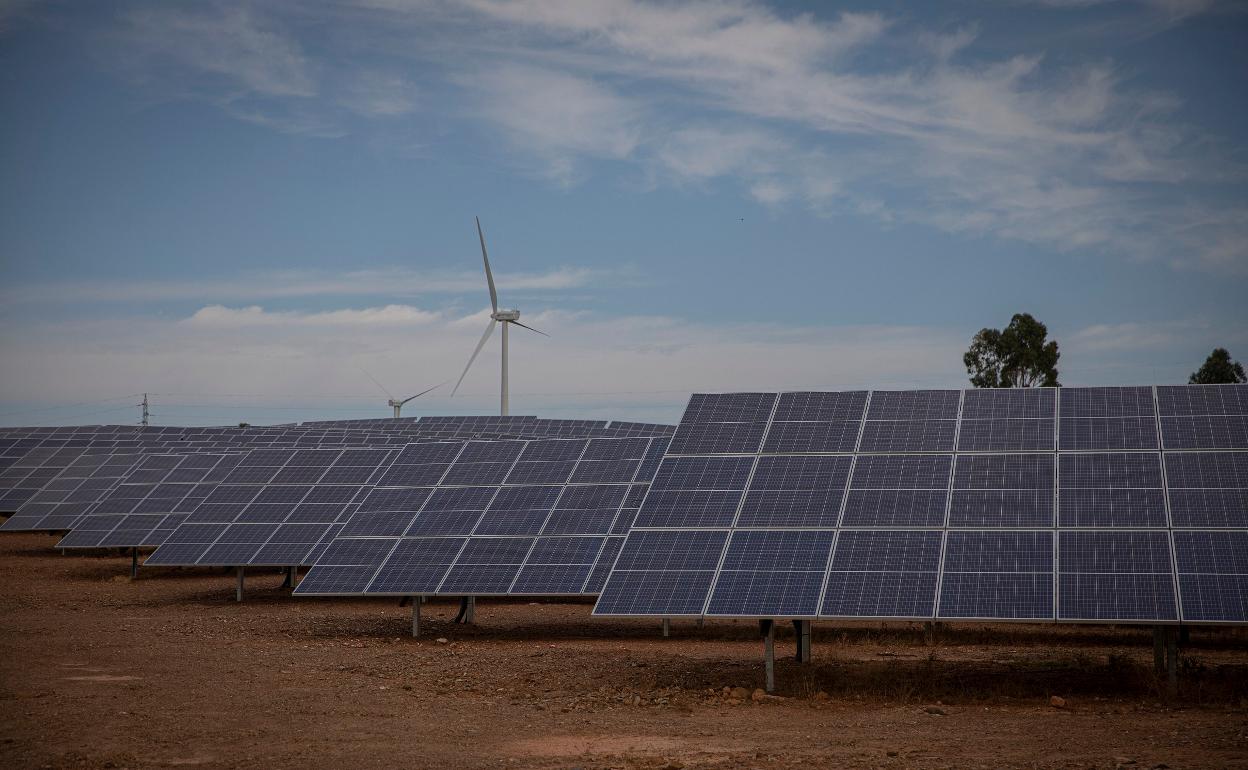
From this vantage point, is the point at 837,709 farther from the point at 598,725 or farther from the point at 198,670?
the point at 198,670

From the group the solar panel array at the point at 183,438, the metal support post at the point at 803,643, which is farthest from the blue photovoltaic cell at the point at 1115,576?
the solar panel array at the point at 183,438

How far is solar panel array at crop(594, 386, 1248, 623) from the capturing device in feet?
56.0

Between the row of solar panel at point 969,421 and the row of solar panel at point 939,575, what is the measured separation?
254 centimetres

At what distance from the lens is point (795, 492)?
20.3 meters

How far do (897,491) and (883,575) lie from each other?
7.23ft

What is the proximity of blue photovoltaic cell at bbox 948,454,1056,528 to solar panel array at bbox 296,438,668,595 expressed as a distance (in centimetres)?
797

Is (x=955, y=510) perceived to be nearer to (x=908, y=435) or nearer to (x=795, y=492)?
(x=908, y=435)

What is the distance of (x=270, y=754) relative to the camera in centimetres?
1476

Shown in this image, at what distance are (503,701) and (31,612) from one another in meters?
17.4

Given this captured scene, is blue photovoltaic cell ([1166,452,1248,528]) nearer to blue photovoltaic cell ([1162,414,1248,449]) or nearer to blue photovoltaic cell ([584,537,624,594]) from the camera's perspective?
blue photovoltaic cell ([1162,414,1248,449])

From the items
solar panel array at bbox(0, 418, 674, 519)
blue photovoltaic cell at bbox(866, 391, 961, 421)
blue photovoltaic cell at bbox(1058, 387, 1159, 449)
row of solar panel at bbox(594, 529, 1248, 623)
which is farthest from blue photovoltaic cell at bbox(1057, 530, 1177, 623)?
solar panel array at bbox(0, 418, 674, 519)

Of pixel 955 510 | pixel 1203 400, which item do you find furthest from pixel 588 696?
pixel 1203 400

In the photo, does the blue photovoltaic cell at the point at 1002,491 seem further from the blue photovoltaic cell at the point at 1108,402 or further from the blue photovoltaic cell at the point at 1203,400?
the blue photovoltaic cell at the point at 1203,400

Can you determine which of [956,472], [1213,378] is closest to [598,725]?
[956,472]
